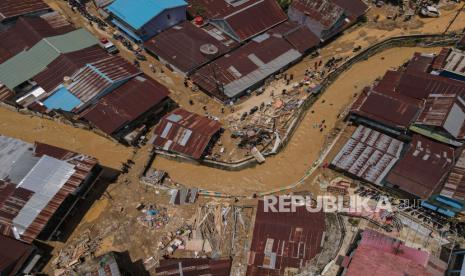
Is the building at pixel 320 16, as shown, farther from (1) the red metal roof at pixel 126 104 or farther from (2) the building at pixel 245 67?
(1) the red metal roof at pixel 126 104

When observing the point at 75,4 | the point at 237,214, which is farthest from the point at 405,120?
the point at 75,4

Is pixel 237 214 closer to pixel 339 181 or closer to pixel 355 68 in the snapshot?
pixel 339 181

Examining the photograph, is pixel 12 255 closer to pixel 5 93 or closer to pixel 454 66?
pixel 5 93

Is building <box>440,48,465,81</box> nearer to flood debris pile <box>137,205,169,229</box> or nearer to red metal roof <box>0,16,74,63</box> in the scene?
flood debris pile <box>137,205,169,229</box>

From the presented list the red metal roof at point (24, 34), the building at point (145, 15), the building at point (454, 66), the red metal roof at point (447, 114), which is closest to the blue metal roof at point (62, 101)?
the red metal roof at point (24, 34)

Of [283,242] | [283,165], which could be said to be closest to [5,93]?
[283,165]
